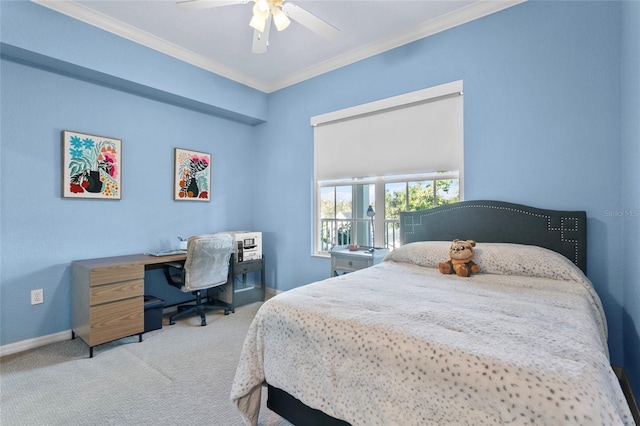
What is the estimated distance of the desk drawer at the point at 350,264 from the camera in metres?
2.94

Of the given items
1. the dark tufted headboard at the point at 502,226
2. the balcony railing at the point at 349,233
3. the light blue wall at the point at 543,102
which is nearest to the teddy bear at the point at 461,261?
the dark tufted headboard at the point at 502,226

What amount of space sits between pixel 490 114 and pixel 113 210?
368cm

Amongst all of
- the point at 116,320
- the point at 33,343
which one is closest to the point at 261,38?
the point at 116,320

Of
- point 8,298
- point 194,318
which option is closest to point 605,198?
point 194,318

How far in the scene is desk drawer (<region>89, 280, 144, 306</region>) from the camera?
2430 mm

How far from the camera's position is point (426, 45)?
2.85 meters

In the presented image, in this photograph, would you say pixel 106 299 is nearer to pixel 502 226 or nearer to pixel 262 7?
pixel 262 7

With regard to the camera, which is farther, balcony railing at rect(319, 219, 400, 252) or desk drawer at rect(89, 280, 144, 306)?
balcony railing at rect(319, 219, 400, 252)

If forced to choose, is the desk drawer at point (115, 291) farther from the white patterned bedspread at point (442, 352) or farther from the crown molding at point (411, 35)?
the crown molding at point (411, 35)

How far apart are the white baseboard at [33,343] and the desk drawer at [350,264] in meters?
2.62

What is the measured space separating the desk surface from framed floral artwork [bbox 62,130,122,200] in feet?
2.03

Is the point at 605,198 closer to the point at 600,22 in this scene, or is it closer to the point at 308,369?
the point at 600,22

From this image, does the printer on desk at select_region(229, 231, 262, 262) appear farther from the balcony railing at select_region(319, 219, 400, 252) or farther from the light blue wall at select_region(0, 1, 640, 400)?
the balcony railing at select_region(319, 219, 400, 252)

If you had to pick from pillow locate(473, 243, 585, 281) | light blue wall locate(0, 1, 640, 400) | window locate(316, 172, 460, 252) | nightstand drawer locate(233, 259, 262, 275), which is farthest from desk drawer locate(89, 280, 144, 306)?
pillow locate(473, 243, 585, 281)
